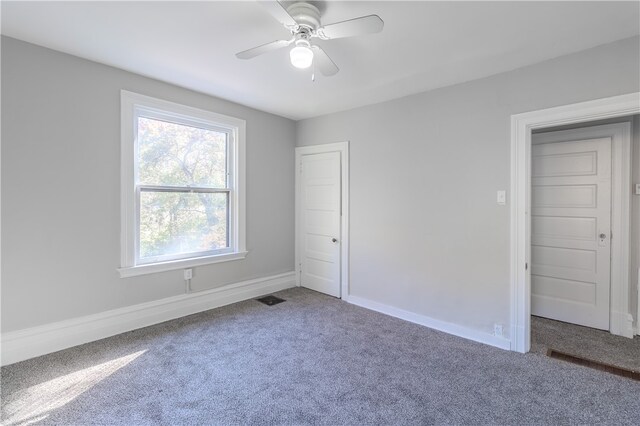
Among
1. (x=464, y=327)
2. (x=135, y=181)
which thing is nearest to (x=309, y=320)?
(x=464, y=327)

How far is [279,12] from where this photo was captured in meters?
1.68

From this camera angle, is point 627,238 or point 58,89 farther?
point 627,238

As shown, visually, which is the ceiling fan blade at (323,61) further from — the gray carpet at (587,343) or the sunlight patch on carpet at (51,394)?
the gray carpet at (587,343)

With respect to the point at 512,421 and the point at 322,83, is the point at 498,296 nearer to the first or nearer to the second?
the point at 512,421

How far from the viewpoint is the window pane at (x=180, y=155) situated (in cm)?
315

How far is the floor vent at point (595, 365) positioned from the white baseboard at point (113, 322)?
3.25 m

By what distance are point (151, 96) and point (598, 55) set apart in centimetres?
394

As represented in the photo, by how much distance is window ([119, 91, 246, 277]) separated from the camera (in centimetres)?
300

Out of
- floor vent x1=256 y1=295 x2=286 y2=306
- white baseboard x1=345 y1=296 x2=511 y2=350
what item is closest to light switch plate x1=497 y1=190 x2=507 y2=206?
white baseboard x1=345 y1=296 x2=511 y2=350

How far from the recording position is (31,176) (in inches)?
97.0

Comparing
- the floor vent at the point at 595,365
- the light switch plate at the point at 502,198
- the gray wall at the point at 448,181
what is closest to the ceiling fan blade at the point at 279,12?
the gray wall at the point at 448,181

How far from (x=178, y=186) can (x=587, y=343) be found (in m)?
4.41

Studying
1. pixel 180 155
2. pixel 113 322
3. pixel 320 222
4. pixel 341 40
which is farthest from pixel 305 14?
pixel 113 322

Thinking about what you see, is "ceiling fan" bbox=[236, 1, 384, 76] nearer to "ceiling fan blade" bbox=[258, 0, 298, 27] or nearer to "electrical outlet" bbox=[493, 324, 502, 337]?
"ceiling fan blade" bbox=[258, 0, 298, 27]
